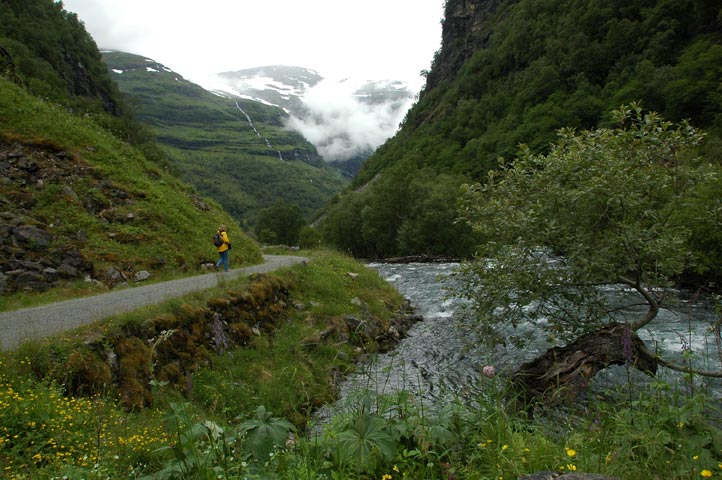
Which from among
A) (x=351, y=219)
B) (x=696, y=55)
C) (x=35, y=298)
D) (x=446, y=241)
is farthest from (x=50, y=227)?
(x=696, y=55)

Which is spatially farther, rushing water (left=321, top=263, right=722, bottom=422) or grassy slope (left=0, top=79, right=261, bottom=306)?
grassy slope (left=0, top=79, right=261, bottom=306)

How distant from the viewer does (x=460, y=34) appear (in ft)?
588

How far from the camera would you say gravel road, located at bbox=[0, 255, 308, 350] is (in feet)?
26.3

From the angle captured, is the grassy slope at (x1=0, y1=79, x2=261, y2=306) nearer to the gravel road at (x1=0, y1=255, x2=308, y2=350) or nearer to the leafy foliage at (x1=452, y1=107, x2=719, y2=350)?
the gravel road at (x1=0, y1=255, x2=308, y2=350)

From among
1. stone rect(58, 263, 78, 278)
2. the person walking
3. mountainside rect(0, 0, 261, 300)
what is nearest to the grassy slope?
mountainside rect(0, 0, 261, 300)

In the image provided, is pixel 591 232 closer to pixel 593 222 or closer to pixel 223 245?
pixel 593 222

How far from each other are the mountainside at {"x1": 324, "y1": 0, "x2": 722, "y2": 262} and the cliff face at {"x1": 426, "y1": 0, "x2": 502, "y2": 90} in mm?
2583

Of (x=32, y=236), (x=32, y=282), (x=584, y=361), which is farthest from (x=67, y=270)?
(x=584, y=361)

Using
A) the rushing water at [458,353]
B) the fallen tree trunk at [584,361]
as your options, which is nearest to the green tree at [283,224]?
the rushing water at [458,353]

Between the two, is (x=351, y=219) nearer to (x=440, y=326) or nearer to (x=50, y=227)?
(x=440, y=326)

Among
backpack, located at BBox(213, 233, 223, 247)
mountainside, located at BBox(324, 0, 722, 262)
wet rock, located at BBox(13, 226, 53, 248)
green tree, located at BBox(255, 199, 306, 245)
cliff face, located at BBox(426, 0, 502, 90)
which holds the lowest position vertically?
green tree, located at BBox(255, 199, 306, 245)

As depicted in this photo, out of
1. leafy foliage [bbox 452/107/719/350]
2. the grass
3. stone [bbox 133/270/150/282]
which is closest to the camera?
the grass

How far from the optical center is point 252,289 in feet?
47.5

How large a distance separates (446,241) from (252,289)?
136 ft
